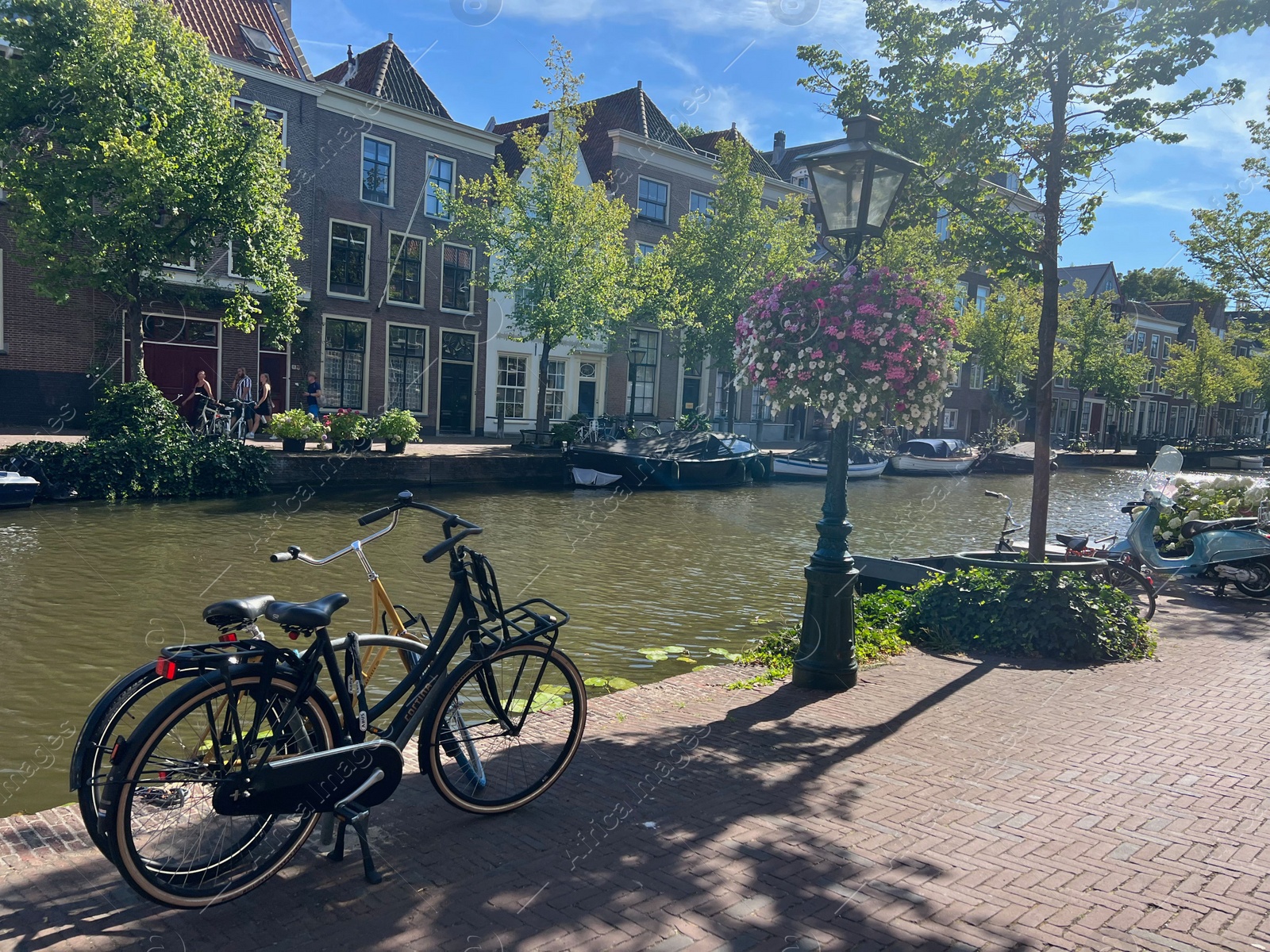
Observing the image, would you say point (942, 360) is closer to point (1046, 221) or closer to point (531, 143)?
point (1046, 221)

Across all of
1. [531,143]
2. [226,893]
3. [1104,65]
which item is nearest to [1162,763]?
[226,893]

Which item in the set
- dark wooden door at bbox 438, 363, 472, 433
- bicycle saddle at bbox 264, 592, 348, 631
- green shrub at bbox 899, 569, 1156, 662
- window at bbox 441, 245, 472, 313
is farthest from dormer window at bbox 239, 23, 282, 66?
bicycle saddle at bbox 264, 592, 348, 631

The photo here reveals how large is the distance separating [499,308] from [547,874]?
2803 centimetres

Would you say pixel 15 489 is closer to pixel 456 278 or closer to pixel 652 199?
pixel 456 278

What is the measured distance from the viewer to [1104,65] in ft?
25.0

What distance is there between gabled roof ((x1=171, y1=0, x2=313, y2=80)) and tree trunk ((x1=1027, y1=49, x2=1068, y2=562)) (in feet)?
71.8

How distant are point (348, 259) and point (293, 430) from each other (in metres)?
9.79

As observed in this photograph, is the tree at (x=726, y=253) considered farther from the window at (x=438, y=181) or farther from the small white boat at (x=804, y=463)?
the window at (x=438, y=181)

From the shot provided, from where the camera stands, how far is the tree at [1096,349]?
4494 cm

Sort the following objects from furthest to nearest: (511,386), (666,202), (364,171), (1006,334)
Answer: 1. (1006,334)
2. (666,202)
3. (511,386)
4. (364,171)

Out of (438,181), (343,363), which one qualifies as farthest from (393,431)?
(438,181)

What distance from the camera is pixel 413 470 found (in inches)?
783

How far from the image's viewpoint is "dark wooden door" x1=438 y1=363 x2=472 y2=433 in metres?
29.4

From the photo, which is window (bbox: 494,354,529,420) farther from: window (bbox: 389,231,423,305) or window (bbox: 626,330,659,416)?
window (bbox: 626,330,659,416)
